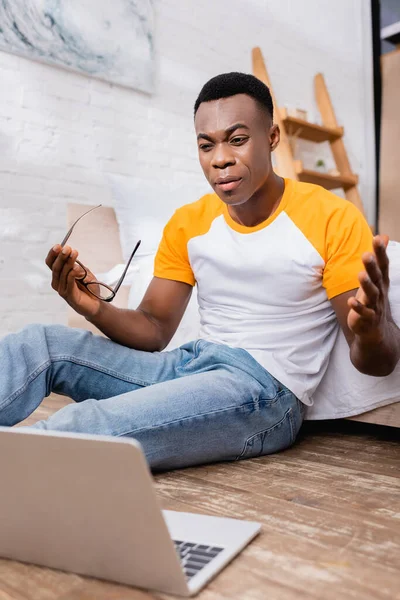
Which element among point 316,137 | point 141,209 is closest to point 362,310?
point 141,209

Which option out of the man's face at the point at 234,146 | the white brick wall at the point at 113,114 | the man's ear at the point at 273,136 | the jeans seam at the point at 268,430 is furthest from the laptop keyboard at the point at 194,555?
the white brick wall at the point at 113,114

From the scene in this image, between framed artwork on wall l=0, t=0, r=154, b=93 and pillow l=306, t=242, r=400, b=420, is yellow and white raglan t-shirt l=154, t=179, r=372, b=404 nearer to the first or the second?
pillow l=306, t=242, r=400, b=420

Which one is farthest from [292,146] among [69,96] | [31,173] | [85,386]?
[85,386]

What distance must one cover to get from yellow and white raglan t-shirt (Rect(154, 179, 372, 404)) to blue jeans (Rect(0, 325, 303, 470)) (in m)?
0.05

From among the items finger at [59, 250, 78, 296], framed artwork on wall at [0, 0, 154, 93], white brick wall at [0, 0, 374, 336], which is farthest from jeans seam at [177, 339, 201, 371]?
framed artwork on wall at [0, 0, 154, 93]

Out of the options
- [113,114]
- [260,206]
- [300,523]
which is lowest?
[300,523]

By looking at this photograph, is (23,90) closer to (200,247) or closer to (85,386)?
(200,247)

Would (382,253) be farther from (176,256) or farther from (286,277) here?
(176,256)

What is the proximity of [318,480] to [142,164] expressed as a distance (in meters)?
2.01

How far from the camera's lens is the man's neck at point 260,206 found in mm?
1290

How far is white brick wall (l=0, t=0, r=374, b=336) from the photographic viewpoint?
2.42 m

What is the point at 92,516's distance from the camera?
691 mm

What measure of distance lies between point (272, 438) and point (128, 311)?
0.39 m

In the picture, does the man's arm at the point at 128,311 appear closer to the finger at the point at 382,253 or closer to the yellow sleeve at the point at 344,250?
the yellow sleeve at the point at 344,250
